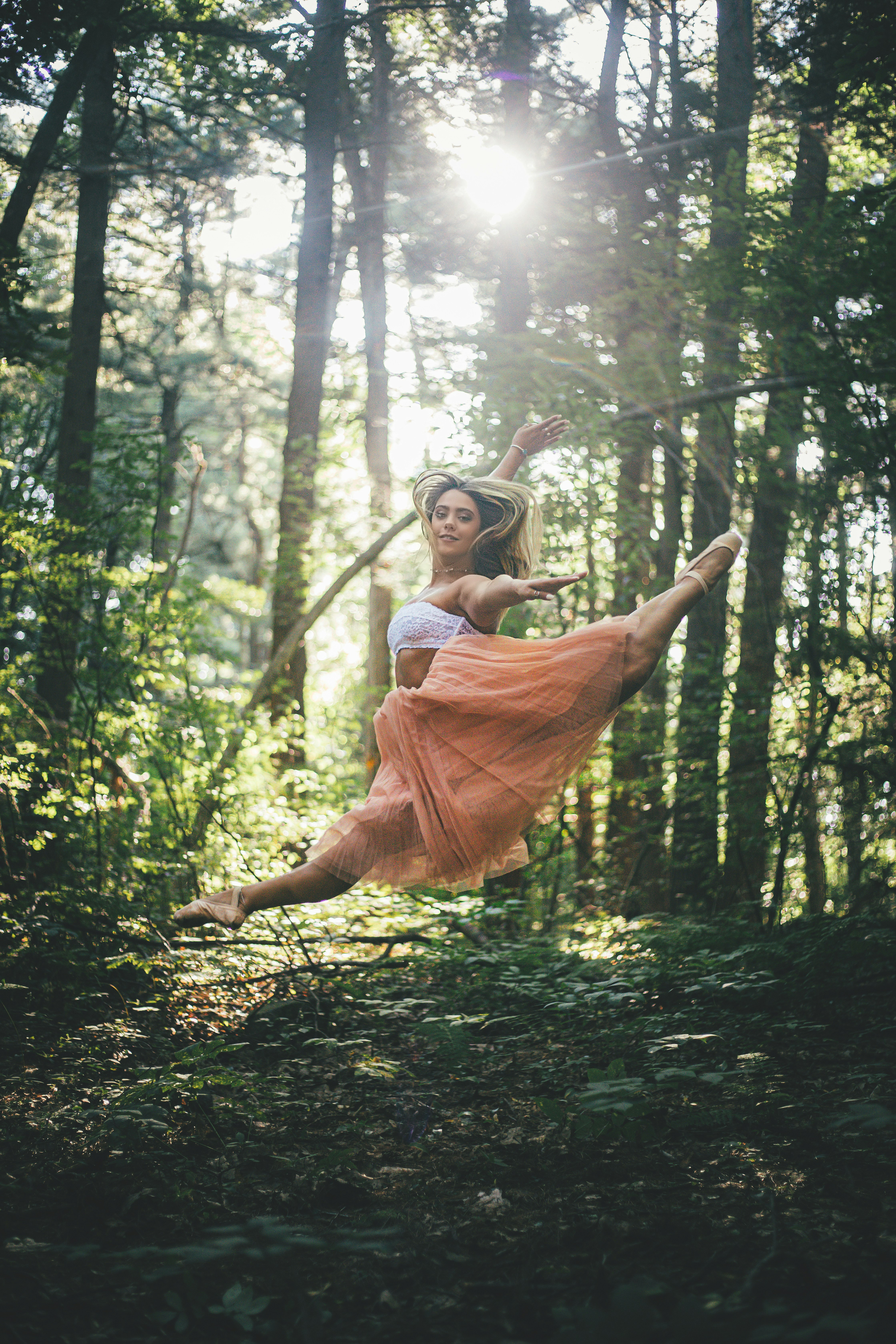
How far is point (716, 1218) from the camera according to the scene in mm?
2381

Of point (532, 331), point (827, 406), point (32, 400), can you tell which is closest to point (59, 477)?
point (532, 331)

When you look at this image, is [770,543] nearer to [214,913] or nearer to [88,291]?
[88,291]

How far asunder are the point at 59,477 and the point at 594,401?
5.09m

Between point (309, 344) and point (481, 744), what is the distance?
8.34 metres

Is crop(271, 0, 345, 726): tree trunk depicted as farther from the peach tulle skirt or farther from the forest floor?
the peach tulle skirt

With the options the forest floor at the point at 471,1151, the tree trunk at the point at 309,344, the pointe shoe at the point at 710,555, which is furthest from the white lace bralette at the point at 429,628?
the tree trunk at the point at 309,344

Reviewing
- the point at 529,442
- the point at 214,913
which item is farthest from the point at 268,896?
the point at 529,442

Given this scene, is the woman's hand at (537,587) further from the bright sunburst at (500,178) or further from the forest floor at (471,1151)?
the bright sunburst at (500,178)

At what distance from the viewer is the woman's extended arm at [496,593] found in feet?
11.0

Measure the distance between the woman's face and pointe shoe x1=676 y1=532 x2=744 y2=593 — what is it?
978mm

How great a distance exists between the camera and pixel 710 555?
375 cm

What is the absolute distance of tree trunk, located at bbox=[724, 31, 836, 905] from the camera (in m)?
6.47

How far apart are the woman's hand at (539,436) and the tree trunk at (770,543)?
2.50 meters

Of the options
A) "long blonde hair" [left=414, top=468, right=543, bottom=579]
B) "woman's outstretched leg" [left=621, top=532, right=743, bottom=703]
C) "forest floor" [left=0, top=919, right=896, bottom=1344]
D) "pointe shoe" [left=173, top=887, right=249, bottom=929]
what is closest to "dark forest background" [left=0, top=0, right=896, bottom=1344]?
"forest floor" [left=0, top=919, right=896, bottom=1344]
